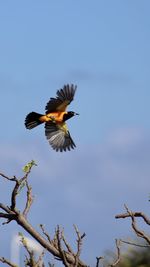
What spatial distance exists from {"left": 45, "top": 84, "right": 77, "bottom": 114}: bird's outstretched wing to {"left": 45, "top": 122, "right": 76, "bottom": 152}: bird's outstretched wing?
53cm

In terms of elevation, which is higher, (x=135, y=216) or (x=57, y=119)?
(x=57, y=119)

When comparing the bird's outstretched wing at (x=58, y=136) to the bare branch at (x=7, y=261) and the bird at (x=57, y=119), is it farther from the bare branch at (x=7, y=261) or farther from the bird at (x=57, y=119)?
the bare branch at (x=7, y=261)

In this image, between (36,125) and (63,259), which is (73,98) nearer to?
(36,125)

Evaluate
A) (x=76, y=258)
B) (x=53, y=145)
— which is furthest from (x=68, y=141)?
(x=76, y=258)

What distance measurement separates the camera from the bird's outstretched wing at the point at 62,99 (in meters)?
18.0

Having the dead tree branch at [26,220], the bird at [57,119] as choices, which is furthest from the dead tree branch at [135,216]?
the bird at [57,119]

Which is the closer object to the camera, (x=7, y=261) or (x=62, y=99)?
(x=7, y=261)

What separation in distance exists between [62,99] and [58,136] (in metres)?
0.90

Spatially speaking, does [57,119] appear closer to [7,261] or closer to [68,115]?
[68,115]

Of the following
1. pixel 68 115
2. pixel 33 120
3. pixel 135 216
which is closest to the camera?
pixel 135 216

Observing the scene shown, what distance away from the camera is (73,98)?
1805cm

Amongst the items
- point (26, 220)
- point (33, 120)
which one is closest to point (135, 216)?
point (26, 220)

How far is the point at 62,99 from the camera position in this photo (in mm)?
18141

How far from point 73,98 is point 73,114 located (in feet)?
1.43
